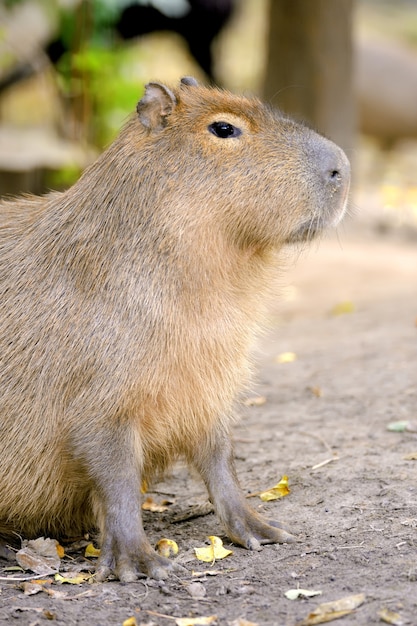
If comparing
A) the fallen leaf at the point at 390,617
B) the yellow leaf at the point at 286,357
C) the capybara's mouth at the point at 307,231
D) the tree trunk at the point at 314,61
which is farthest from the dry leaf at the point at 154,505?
the tree trunk at the point at 314,61

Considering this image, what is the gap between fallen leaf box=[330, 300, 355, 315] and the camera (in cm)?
650

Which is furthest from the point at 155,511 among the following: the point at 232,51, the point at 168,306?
the point at 232,51

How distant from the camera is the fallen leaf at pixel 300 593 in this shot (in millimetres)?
2682

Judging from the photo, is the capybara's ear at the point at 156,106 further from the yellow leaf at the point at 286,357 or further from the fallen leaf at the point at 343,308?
the fallen leaf at the point at 343,308

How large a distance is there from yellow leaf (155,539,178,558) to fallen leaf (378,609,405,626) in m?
0.86

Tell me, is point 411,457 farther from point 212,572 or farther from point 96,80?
point 96,80

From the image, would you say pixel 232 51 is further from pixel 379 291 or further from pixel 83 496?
pixel 83 496

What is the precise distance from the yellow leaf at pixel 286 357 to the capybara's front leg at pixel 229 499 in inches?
84.0

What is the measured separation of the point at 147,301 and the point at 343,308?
3.70 metres

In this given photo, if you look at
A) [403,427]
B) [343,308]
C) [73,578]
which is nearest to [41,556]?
[73,578]

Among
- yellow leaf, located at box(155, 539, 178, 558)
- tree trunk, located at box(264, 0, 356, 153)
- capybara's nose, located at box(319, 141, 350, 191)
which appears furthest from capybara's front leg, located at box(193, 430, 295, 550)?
tree trunk, located at box(264, 0, 356, 153)

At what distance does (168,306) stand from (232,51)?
16.5m

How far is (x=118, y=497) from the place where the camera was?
300 cm

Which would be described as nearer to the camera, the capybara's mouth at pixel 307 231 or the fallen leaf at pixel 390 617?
the fallen leaf at pixel 390 617
